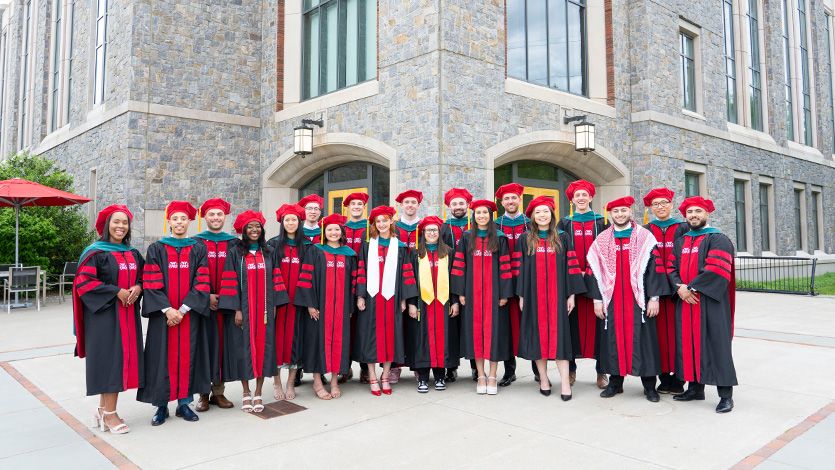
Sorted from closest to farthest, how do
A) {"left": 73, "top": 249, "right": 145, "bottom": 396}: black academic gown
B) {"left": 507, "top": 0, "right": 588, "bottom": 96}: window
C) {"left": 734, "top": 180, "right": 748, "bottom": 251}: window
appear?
{"left": 73, "top": 249, "right": 145, "bottom": 396}: black academic gown < {"left": 507, "top": 0, "right": 588, "bottom": 96}: window < {"left": 734, "top": 180, "right": 748, "bottom": 251}: window

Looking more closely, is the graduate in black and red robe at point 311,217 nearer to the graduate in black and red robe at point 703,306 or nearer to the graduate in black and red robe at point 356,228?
the graduate in black and red robe at point 356,228

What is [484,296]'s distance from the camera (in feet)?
18.7

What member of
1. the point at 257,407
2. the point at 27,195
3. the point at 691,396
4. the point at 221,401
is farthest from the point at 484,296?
the point at 27,195

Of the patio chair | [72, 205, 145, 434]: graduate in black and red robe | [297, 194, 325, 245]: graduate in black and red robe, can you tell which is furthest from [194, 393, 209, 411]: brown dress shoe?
the patio chair

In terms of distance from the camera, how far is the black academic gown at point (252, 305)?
498 cm

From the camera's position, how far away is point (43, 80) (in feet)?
70.7

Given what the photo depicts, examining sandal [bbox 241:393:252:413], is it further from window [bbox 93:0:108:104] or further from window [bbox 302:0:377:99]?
window [bbox 93:0:108:104]

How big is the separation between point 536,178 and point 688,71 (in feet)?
21.7

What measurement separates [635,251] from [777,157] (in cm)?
1796

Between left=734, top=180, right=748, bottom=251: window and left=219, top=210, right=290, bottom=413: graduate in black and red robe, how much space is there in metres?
16.7

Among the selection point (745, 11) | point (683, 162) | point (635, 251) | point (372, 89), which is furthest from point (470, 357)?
point (745, 11)

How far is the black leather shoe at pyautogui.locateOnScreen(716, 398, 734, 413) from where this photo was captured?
16.0 feet

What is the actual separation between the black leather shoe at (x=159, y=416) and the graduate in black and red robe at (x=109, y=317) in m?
0.23

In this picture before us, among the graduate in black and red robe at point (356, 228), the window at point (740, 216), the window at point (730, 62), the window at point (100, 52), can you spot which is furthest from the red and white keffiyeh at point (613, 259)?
the window at point (100, 52)
